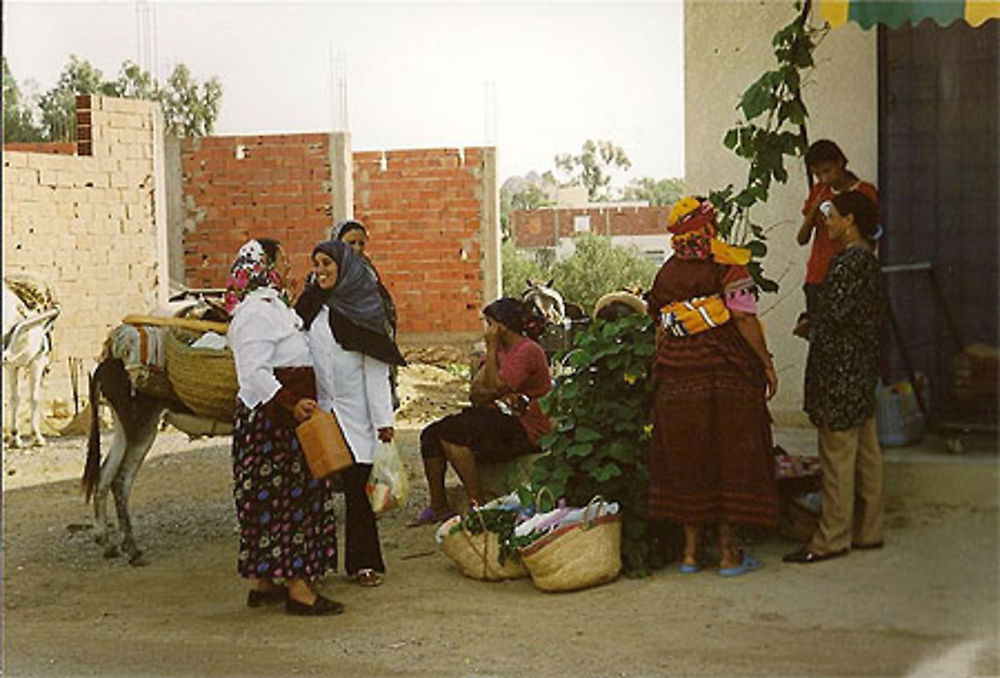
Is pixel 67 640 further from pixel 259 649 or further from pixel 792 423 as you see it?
pixel 792 423

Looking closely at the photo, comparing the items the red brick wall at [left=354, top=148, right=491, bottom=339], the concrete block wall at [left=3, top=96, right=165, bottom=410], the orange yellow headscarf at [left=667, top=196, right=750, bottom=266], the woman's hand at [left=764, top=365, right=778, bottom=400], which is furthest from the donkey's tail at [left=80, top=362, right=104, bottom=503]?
the red brick wall at [left=354, top=148, right=491, bottom=339]

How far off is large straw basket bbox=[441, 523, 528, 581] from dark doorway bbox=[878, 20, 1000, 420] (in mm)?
2447

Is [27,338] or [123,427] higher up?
[27,338]

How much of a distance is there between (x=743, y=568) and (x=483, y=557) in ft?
3.80

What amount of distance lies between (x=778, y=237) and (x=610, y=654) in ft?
11.9

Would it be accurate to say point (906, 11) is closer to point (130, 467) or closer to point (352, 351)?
point (352, 351)

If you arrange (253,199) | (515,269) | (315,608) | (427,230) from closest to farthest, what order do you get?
(315,608) < (253,199) < (427,230) < (515,269)

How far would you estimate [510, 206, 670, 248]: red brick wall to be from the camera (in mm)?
23859

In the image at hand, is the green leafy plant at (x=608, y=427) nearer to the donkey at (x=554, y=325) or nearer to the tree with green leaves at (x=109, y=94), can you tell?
the donkey at (x=554, y=325)

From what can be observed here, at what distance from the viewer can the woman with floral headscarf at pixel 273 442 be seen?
18.3 feet

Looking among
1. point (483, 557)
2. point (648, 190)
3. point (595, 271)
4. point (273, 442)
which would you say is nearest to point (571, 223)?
point (595, 271)

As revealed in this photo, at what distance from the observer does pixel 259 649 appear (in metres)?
5.27

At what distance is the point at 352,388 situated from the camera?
238 inches

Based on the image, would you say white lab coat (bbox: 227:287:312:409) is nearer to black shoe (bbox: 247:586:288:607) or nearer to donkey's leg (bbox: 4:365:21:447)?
black shoe (bbox: 247:586:288:607)
